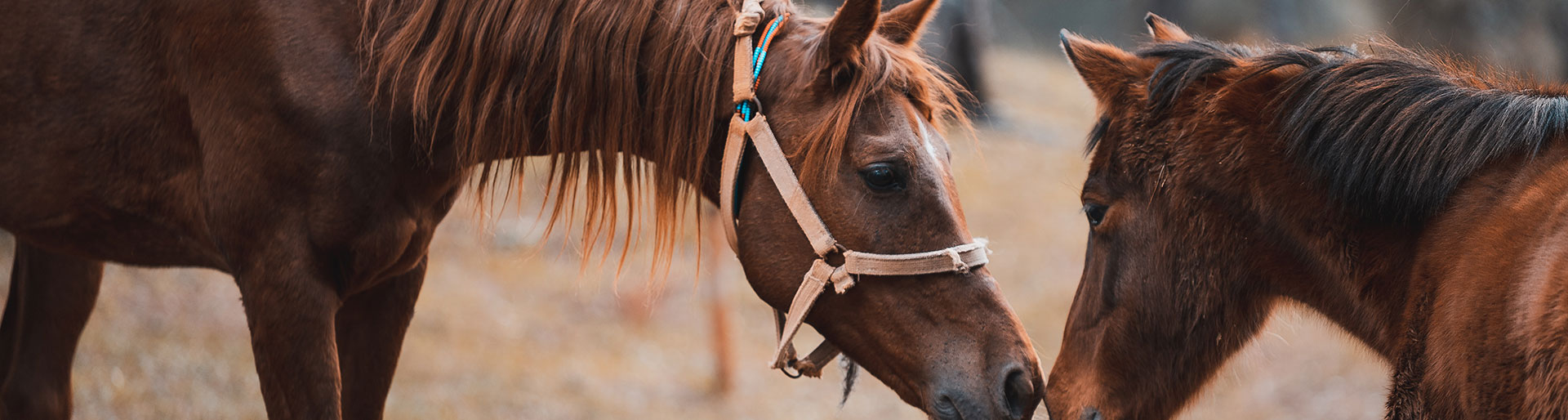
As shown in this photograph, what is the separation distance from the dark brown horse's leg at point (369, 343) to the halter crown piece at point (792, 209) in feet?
3.26

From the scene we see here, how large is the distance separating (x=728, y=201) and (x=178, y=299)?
5549 mm

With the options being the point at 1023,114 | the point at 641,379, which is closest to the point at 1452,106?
the point at 641,379

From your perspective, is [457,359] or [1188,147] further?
[457,359]

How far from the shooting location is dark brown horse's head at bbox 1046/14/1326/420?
2.18m

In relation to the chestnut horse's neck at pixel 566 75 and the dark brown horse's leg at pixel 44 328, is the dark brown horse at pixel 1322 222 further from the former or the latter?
the dark brown horse's leg at pixel 44 328

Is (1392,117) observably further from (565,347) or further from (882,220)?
(565,347)

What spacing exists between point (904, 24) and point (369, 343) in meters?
1.57

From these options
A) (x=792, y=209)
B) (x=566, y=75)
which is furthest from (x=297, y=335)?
(x=792, y=209)

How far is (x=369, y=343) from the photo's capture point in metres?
2.75

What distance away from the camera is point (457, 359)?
6.40 metres

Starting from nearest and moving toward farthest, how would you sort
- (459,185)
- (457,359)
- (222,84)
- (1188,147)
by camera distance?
(1188,147), (222,84), (459,185), (457,359)

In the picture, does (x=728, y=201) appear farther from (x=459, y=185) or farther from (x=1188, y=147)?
(x=1188, y=147)

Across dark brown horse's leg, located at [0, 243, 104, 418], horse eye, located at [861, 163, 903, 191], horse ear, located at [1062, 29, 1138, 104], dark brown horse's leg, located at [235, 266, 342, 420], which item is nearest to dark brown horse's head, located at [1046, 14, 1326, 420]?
horse ear, located at [1062, 29, 1138, 104]

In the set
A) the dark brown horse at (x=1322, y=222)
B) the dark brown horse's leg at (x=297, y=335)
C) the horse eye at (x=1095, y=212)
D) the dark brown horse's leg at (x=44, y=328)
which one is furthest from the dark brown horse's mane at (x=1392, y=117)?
the dark brown horse's leg at (x=44, y=328)
